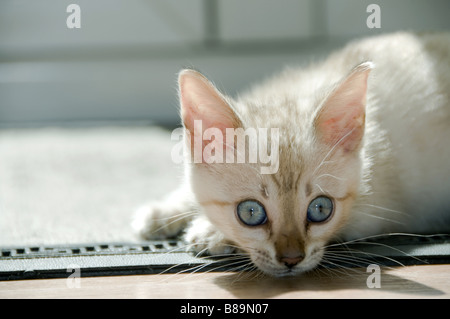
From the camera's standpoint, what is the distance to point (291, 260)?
1.43 meters

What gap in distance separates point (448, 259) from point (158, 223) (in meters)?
0.90

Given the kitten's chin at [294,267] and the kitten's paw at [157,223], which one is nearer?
the kitten's chin at [294,267]

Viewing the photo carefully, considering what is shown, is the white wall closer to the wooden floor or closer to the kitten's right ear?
the kitten's right ear

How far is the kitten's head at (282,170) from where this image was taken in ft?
4.82

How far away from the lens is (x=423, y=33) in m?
2.32

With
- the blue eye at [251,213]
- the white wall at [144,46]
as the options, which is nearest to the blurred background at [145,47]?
the white wall at [144,46]

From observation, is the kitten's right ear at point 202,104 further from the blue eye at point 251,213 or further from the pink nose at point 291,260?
the pink nose at point 291,260

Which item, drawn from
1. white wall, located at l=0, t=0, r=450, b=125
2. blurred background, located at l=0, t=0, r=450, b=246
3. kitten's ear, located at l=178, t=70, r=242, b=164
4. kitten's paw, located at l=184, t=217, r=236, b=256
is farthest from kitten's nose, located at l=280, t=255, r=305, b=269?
white wall, located at l=0, t=0, r=450, b=125

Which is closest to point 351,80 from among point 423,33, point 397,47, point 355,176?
point 355,176

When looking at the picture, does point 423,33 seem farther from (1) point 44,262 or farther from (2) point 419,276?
(1) point 44,262

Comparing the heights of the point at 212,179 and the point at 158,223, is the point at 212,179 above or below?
above

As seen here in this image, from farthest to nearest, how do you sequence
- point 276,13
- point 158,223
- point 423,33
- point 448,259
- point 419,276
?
point 276,13 < point 423,33 < point 158,223 < point 448,259 < point 419,276

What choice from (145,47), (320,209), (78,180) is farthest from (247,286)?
(145,47)

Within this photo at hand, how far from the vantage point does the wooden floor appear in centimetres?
137
